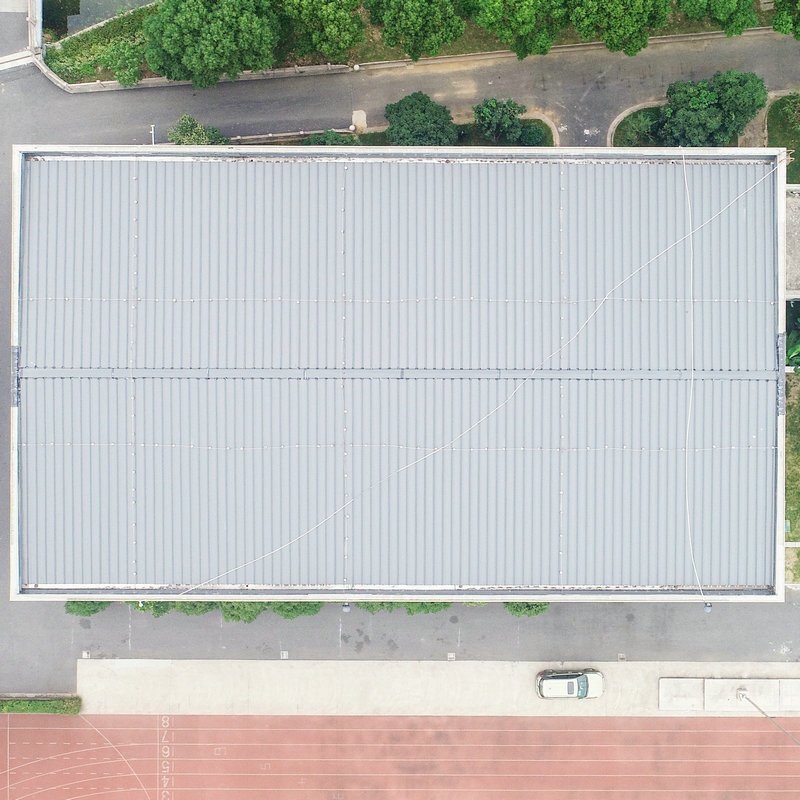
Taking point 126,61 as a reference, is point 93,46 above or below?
above

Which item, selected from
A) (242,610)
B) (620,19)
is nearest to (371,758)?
(242,610)

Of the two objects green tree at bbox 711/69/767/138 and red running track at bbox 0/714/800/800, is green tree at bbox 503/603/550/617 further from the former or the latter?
green tree at bbox 711/69/767/138

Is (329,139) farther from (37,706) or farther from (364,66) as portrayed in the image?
(37,706)

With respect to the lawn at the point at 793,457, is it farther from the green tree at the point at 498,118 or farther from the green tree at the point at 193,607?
the green tree at the point at 193,607

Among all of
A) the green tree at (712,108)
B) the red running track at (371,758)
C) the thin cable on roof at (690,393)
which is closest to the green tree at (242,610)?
the red running track at (371,758)

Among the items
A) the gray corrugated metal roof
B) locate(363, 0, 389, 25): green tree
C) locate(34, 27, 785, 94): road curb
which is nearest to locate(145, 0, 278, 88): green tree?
locate(34, 27, 785, 94): road curb

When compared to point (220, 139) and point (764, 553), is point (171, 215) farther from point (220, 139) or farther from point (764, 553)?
point (764, 553)
